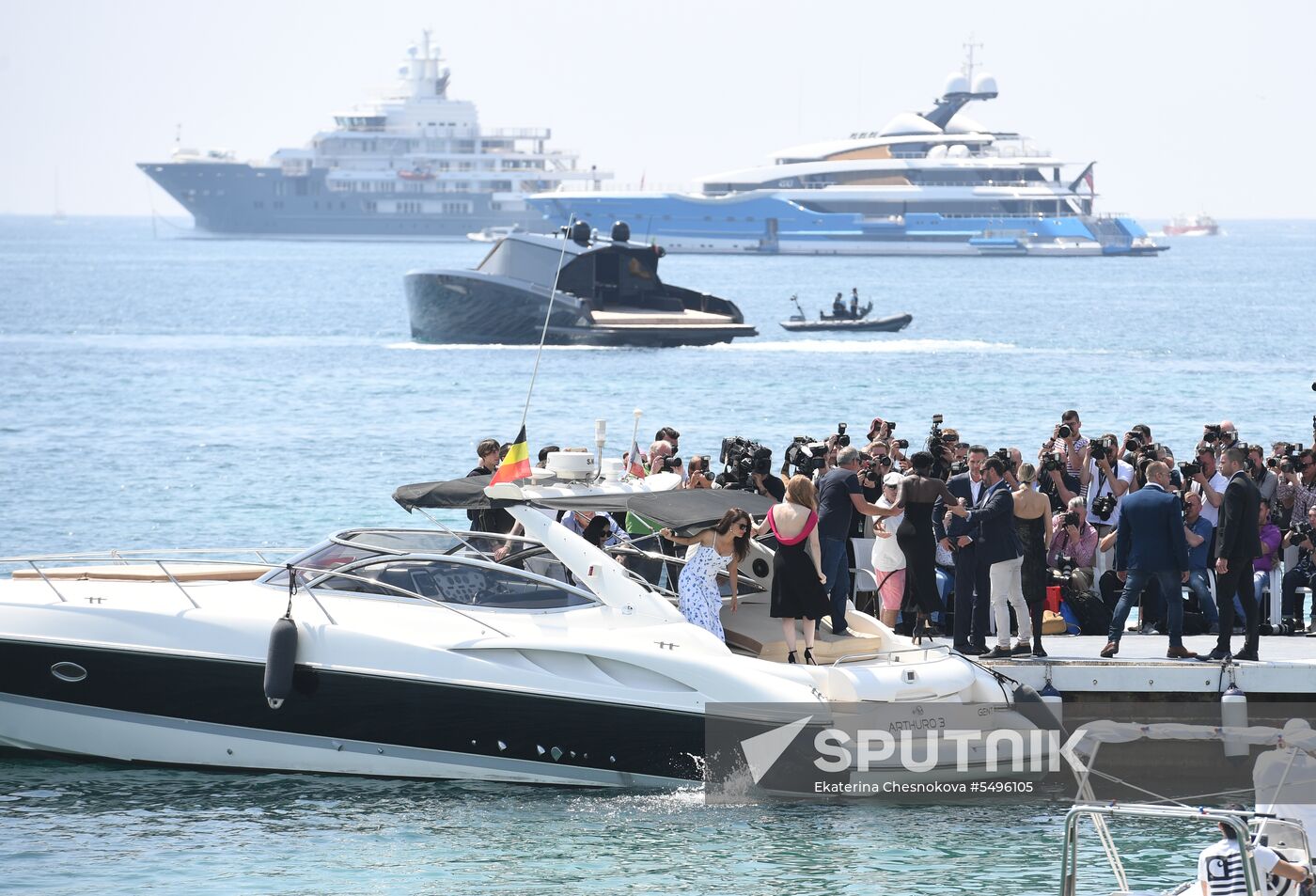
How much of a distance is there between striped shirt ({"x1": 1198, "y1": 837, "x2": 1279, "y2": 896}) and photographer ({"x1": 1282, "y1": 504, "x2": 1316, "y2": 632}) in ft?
20.2

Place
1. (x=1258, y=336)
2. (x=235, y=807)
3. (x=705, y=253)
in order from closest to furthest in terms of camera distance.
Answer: (x=235, y=807) → (x=1258, y=336) → (x=705, y=253)

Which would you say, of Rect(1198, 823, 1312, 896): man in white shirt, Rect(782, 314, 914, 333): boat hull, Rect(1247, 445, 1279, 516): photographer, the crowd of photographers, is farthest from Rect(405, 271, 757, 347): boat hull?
Rect(1198, 823, 1312, 896): man in white shirt

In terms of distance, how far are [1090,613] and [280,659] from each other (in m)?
6.21

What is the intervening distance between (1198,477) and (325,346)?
57.9 metres

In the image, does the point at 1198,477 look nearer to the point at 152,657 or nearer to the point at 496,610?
the point at 496,610

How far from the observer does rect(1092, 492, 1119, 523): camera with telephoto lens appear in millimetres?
14836

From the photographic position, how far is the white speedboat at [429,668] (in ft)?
37.5

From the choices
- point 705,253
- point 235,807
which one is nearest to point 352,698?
point 235,807

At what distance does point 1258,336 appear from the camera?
2958 inches

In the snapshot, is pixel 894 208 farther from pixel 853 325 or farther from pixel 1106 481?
pixel 1106 481

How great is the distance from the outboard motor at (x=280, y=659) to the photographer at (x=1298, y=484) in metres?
7.84

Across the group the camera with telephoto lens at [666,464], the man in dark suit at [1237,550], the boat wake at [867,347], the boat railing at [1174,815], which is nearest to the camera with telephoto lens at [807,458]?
the camera with telephoto lens at [666,464]

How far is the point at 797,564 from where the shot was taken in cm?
1195

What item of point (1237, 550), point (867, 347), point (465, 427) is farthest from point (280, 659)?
point (867, 347)
